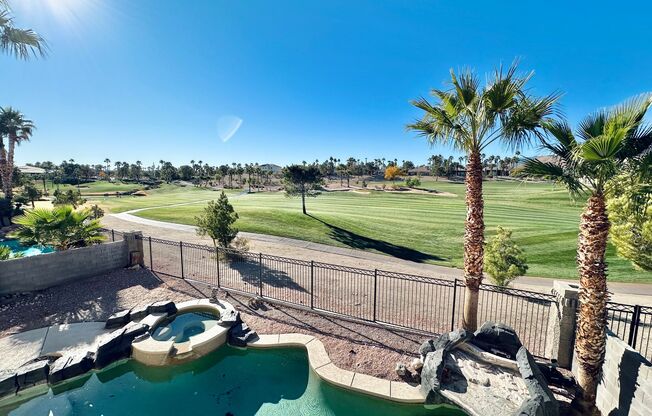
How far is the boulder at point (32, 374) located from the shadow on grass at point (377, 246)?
18032 mm

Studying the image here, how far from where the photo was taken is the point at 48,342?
348 inches

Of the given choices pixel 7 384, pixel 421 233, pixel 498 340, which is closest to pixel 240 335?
pixel 7 384

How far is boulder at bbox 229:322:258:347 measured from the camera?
8893 mm

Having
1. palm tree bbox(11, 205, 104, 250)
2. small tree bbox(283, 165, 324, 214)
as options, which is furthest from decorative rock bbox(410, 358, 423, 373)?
small tree bbox(283, 165, 324, 214)

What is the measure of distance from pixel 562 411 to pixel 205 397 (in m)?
7.95

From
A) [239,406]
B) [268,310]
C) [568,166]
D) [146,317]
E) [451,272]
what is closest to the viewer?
[568,166]

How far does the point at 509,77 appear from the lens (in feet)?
22.7

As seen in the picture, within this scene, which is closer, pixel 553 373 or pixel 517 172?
pixel 517 172

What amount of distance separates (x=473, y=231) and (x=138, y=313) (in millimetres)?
10901

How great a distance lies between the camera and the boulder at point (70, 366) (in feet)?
24.3

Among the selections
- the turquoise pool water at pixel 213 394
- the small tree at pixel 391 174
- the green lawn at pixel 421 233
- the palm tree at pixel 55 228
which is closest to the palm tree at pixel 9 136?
the green lawn at pixel 421 233

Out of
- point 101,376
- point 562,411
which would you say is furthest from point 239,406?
point 562,411

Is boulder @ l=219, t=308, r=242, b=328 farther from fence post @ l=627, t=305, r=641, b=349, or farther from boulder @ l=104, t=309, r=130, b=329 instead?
fence post @ l=627, t=305, r=641, b=349

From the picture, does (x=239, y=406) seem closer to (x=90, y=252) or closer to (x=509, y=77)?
(x=509, y=77)
